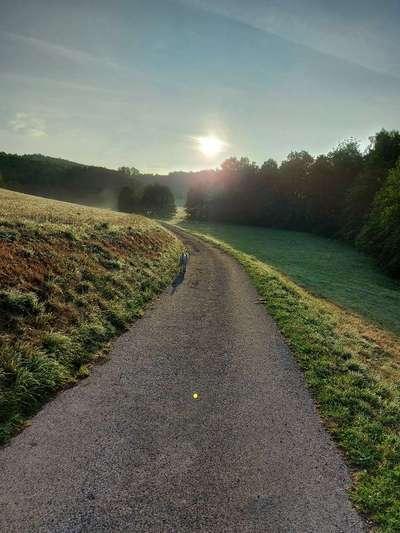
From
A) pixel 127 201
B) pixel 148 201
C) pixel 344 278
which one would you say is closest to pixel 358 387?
pixel 344 278

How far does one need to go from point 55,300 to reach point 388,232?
4077 centimetres

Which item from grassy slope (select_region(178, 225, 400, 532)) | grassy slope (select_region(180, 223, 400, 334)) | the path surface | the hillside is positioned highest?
the hillside

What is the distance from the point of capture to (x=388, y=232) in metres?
39.5

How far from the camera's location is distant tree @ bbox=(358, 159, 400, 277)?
37.2m

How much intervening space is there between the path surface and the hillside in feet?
337

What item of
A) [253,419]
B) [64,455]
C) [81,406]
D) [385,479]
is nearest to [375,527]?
[385,479]

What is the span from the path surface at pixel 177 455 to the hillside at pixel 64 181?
102869mm

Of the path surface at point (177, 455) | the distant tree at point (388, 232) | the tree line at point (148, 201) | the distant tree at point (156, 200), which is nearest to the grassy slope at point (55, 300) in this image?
the path surface at point (177, 455)

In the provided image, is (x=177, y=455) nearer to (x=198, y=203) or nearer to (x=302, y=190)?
(x=302, y=190)

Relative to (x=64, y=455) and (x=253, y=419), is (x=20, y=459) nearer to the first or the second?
(x=64, y=455)

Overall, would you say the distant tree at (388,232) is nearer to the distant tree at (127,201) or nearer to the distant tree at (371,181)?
the distant tree at (371,181)

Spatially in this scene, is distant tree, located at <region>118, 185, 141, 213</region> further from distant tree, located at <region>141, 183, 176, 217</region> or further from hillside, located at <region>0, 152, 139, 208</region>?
hillside, located at <region>0, 152, 139, 208</region>

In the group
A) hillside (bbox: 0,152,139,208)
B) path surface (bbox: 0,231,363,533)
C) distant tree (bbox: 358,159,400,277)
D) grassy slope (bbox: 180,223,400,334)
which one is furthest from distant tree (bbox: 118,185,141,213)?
path surface (bbox: 0,231,363,533)

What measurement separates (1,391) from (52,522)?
3189mm
